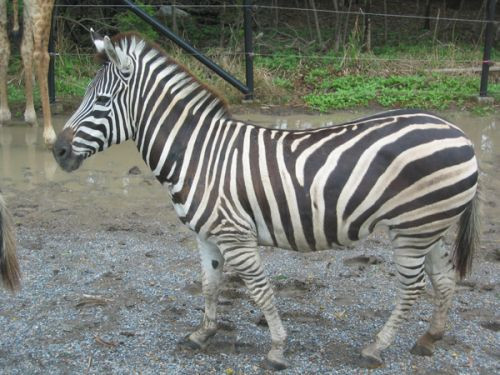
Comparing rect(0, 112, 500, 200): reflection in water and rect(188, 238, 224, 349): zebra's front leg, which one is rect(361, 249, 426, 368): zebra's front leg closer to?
rect(188, 238, 224, 349): zebra's front leg

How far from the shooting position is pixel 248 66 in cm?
923

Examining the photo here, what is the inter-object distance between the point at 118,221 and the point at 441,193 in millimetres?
3333

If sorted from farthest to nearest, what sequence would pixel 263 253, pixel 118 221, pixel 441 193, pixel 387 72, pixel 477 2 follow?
pixel 477 2 → pixel 387 72 → pixel 118 221 → pixel 263 253 → pixel 441 193

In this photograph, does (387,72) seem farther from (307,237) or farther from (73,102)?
(307,237)

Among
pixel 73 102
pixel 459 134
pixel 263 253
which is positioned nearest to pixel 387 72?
pixel 73 102

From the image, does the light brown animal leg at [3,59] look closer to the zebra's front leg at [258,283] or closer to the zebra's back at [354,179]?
the zebra's back at [354,179]

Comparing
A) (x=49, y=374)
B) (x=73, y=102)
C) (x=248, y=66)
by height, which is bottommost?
(x=49, y=374)

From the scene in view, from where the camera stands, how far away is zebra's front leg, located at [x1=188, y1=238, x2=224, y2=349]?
11.5ft

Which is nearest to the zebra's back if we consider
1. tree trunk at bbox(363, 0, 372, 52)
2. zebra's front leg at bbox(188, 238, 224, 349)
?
zebra's front leg at bbox(188, 238, 224, 349)

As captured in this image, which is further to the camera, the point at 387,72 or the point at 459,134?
the point at 387,72

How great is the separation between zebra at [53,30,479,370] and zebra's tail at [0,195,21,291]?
0.44m

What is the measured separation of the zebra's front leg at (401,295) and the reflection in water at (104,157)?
3.32 meters

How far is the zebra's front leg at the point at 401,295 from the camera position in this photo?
3.24 metres

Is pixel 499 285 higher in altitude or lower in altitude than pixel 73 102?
lower
